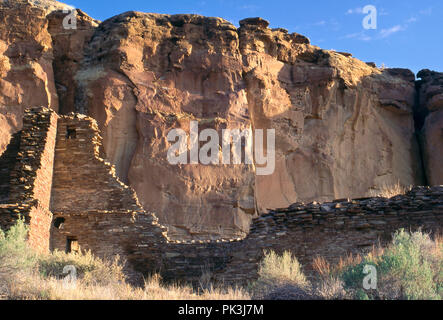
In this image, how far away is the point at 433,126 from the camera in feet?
93.4

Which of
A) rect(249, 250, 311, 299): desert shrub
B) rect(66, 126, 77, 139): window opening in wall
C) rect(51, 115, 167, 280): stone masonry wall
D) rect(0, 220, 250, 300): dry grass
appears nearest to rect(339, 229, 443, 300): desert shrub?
rect(249, 250, 311, 299): desert shrub

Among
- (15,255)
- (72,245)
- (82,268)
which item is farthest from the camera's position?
(72,245)

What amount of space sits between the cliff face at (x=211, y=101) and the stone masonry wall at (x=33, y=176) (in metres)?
8.28

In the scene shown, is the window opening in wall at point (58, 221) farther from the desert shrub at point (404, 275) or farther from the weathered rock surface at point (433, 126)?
the weathered rock surface at point (433, 126)

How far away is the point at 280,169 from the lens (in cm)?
2605

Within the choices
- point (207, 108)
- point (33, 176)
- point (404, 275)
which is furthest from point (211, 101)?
point (404, 275)

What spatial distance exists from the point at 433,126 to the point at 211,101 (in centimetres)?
1184

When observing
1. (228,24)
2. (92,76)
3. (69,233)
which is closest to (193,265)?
(69,233)

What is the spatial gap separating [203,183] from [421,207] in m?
12.2

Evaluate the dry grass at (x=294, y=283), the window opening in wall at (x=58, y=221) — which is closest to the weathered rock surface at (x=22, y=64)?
the window opening in wall at (x=58, y=221)

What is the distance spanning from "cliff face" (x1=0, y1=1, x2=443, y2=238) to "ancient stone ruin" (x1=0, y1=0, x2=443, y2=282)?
0.05 m

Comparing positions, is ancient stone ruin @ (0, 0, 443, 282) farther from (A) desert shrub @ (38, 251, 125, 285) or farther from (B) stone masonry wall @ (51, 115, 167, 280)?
(A) desert shrub @ (38, 251, 125, 285)

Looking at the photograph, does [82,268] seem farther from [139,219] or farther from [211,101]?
[211,101]

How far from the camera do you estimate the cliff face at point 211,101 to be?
77.3 feet
